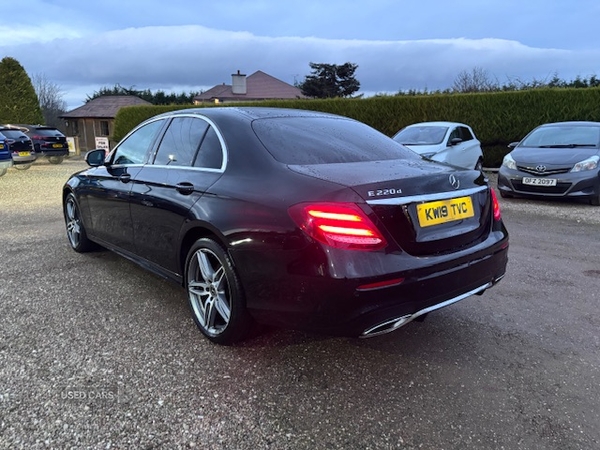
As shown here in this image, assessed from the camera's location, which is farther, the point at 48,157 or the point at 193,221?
the point at 48,157

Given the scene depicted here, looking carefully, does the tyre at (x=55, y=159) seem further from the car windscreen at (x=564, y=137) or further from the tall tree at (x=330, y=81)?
the tall tree at (x=330, y=81)

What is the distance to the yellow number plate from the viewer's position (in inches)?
95.0

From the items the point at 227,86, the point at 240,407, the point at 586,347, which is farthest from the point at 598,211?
the point at 227,86

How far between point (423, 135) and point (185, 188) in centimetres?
822

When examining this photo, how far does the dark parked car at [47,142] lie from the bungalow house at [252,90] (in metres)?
23.9

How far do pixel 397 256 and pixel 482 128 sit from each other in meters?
13.1

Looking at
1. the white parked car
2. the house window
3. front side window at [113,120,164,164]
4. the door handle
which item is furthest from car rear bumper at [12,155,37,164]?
the house window

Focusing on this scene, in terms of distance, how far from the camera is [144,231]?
352 cm

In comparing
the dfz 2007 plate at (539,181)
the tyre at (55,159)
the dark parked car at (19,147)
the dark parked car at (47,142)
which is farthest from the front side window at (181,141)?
the tyre at (55,159)

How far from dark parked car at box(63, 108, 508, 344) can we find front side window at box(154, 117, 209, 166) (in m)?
0.01

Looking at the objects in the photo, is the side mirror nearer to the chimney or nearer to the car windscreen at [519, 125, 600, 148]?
the car windscreen at [519, 125, 600, 148]

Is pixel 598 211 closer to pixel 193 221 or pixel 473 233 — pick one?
pixel 473 233

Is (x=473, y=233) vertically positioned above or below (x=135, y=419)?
above

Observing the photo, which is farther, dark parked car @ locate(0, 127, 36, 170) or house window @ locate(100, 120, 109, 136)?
house window @ locate(100, 120, 109, 136)
